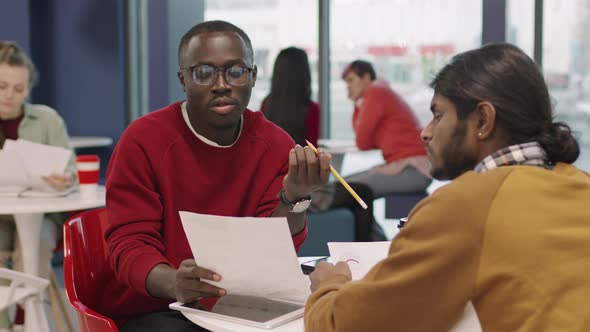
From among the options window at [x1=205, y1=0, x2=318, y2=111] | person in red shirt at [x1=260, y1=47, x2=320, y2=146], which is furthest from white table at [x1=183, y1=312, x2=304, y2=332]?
window at [x1=205, y1=0, x2=318, y2=111]

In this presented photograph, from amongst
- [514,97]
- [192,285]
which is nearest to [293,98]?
[192,285]

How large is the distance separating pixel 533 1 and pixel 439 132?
15.1ft

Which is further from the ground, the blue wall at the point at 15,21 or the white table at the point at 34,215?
the blue wall at the point at 15,21

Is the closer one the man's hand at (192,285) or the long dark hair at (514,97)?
the long dark hair at (514,97)

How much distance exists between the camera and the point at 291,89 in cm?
491

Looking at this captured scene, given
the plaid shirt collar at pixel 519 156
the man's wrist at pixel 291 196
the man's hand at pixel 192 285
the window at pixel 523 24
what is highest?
the window at pixel 523 24

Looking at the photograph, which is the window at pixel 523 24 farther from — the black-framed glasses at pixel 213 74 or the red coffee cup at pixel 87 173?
the black-framed glasses at pixel 213 74

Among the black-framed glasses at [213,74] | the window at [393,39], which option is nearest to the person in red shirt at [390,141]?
the window at [393,39]

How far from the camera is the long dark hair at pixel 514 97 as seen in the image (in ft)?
4.17

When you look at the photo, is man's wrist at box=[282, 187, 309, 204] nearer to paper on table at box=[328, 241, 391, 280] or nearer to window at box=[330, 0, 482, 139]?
paper on table at box=[328, 241, 391, 280]

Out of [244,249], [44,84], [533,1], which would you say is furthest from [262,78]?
[244,249]

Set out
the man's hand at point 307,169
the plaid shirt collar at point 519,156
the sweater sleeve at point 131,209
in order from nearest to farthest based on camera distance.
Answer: the plaid shirt collar at point 519,156 < the man's hand at point 307,169 < the sweater sleeve at point 131,209

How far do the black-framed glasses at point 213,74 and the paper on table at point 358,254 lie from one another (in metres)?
0.51

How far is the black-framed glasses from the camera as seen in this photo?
6.10ft
